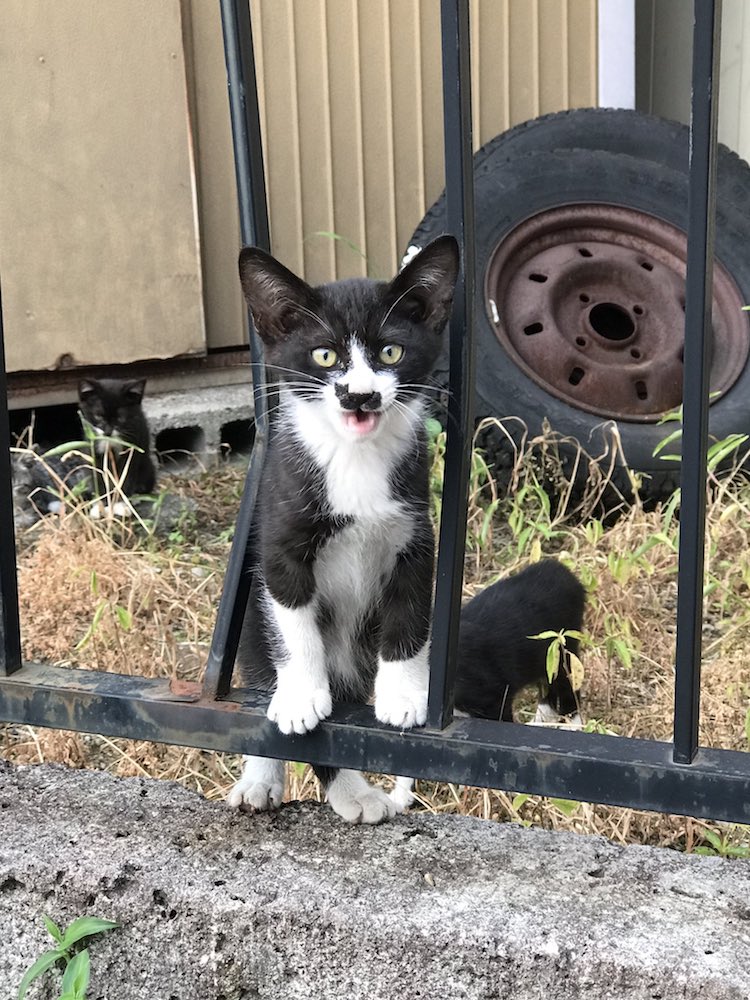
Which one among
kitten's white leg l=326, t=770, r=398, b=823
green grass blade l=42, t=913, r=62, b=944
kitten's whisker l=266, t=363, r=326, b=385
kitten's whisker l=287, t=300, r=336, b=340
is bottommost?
green grass blade l=42, t=913, r=62, b=944

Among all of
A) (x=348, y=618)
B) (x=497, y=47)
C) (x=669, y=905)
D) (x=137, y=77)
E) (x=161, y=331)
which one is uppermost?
(x=497, y=47)

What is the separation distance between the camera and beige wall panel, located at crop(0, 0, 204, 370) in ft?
11.8

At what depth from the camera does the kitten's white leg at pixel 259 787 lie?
1.44 metres

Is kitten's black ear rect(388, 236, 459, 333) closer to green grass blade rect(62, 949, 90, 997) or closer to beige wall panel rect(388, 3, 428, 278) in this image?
green grass blade rect(62, 949, 90, 997)

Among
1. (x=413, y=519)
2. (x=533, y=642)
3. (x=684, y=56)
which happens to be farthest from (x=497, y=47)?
(x=413, y=519)

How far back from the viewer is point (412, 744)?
51.8 inches

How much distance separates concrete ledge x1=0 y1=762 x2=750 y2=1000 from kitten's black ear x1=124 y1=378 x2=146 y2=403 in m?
2.48

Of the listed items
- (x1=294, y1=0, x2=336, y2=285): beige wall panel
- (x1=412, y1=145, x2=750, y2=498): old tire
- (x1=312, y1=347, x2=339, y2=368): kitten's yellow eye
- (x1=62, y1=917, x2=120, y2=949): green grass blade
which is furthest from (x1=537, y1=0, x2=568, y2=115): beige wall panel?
(x1=62, y1=917, x2=120, y2=949): green grass blade

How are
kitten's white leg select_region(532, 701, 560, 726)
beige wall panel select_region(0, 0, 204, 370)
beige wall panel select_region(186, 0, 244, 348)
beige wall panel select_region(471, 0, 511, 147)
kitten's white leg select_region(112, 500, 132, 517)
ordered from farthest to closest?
beige wall panel select_region(471, 0, 511, 147) < beige wall panel select_region(186, 0, 244, 348) < beige wall panel select_region(0, 0, 204, 370) < kitten's white leg select_region(112, 500, 132, 517) < kitten's white leg select_region(532, 701, 560, 726)

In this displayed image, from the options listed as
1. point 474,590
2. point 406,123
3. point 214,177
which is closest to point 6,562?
point 474,590

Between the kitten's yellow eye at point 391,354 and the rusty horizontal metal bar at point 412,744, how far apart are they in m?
0.50

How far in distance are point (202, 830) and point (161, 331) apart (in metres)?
2.86

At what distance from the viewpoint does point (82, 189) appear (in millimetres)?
3762

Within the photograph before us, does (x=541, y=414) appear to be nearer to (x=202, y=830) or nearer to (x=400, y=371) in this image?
(x=400, y=371)
